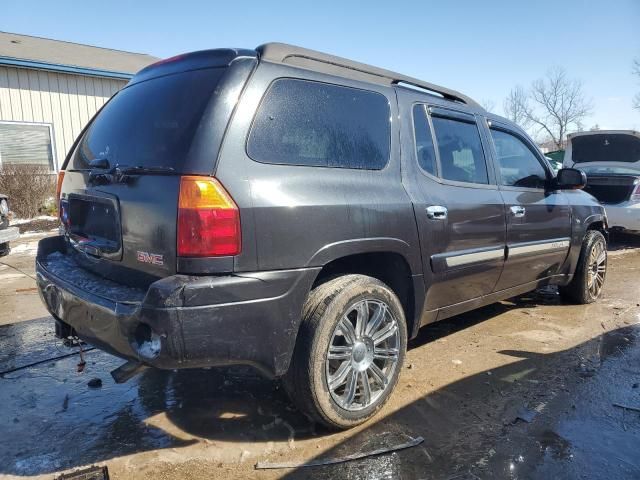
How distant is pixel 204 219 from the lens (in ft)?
7.02

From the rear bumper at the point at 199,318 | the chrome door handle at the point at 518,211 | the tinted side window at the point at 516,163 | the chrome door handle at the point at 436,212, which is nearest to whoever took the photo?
the rear bumper at the point at 199,318

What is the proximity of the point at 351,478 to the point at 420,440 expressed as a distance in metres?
0.50

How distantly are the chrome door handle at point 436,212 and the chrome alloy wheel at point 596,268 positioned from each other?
8.81 ft

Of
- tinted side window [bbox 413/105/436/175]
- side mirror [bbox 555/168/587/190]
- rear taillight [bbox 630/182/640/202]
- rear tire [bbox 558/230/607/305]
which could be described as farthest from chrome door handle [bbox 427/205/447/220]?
rear taillight [bbox 630/182/640/202]

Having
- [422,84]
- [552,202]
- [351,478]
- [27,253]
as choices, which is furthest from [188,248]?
[27,253]

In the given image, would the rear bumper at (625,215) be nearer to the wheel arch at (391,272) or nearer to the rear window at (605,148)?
the rear window at (605,148)

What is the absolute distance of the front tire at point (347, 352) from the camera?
2492 millimetres

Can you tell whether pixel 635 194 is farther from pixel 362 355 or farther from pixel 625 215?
pixel 362 355

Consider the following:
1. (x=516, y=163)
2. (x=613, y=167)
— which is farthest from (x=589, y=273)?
(x=613, y=167)

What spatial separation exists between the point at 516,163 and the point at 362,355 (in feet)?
8.02

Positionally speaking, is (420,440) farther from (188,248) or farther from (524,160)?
(524,160)

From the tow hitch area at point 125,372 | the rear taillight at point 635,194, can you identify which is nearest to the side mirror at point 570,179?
the tow hitch area at point 125,372

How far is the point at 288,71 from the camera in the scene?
8.32ft

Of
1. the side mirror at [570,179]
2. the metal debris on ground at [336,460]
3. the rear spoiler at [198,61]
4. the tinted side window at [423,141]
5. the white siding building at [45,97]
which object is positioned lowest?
the metal debris on ground at [336,460]
